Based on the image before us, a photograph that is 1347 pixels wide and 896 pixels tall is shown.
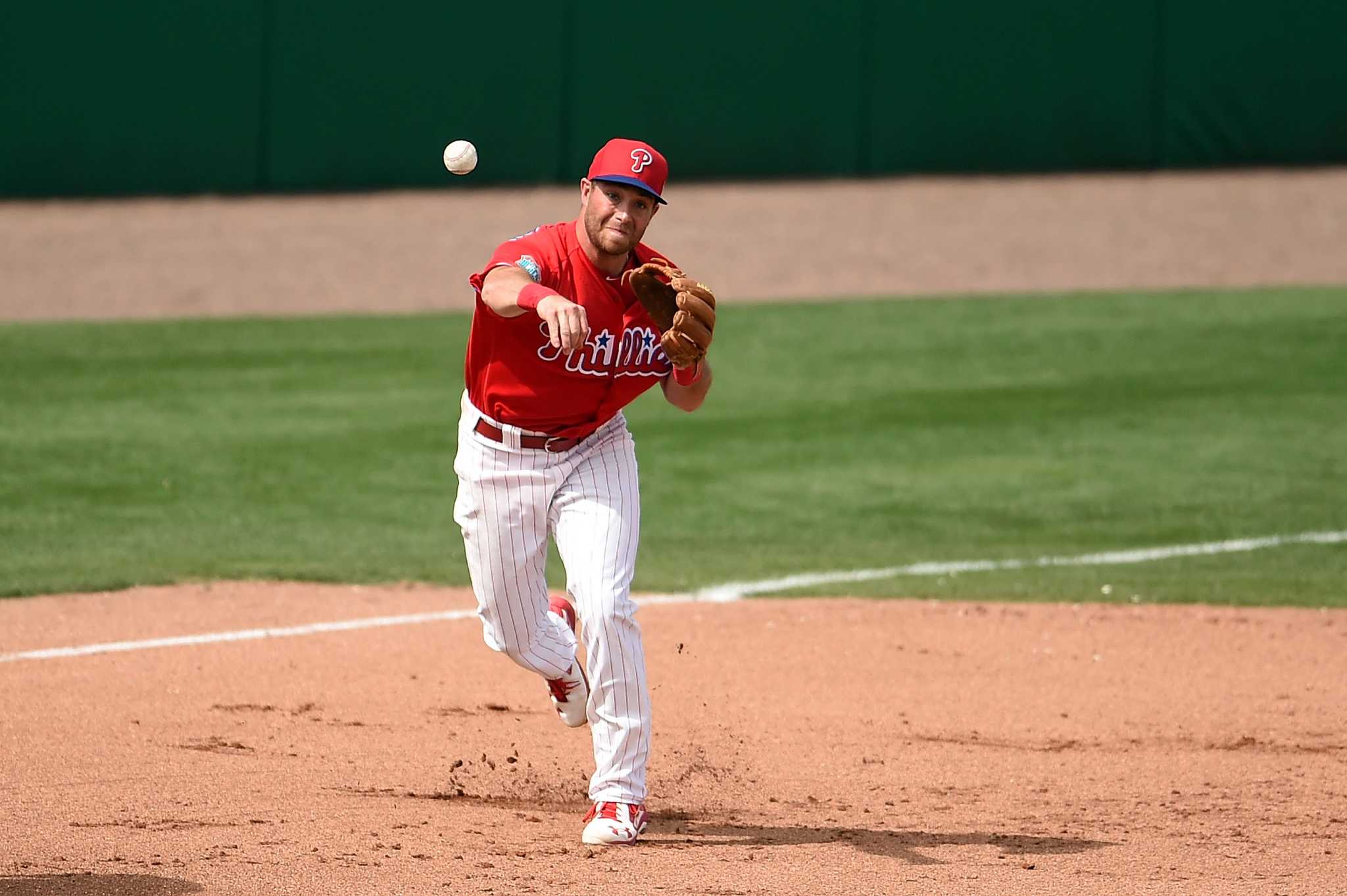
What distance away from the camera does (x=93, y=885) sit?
410 centimetres

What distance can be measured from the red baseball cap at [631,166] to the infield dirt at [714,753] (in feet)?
5.62

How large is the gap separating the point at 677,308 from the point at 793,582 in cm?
365

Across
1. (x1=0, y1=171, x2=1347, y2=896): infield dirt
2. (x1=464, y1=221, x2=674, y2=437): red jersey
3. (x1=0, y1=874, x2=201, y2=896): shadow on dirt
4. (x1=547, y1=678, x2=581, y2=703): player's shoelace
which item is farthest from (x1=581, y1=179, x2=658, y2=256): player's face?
(x1=0, y1=874, x2=201, y2=896): shadow on dirt

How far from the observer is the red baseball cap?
454 cm

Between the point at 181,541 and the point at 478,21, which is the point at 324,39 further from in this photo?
the point at 181,541

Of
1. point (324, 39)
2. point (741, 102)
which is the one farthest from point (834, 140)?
point (324, 39)

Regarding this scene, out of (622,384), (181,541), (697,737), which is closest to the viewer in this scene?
(622,384)

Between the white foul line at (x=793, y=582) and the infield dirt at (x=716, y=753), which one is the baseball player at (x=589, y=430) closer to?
the infield dirt at (x=716, y=753)

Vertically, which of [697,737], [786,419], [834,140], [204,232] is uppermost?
[834,140]

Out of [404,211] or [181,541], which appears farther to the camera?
[404,211]

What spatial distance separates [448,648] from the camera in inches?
271

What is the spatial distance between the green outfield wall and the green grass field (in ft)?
12.6

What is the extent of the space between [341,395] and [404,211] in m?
6.51

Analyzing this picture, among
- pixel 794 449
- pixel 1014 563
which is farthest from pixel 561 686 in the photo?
pixel 794 449
